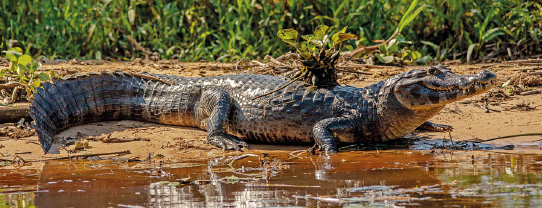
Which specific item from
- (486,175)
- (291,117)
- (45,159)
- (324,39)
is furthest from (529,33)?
(45,159)

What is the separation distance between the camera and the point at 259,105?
4770 mm

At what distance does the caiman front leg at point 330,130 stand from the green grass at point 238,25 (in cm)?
298

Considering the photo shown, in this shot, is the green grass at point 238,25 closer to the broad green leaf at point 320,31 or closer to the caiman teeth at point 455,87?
the broad green leaf at point 320,31

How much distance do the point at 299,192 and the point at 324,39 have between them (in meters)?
2.30

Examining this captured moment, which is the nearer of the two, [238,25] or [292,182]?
[292,182]

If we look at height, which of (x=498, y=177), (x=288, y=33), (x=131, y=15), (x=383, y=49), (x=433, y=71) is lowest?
(x=498, y=177)

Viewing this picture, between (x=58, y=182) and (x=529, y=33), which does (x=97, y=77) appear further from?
(x=529, y=33)

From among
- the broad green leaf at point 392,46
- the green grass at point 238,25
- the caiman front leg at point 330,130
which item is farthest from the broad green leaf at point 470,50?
the caiman front leg at point 330,130

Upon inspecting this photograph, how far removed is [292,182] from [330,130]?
1.46 metres

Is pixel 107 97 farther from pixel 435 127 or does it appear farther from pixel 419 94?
pixel 435 127

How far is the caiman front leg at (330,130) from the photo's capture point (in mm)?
4242

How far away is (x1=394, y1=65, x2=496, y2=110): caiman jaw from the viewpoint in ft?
13.0

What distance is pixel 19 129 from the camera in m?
4.73

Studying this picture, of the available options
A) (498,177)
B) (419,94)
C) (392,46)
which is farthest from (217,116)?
(392,46)
